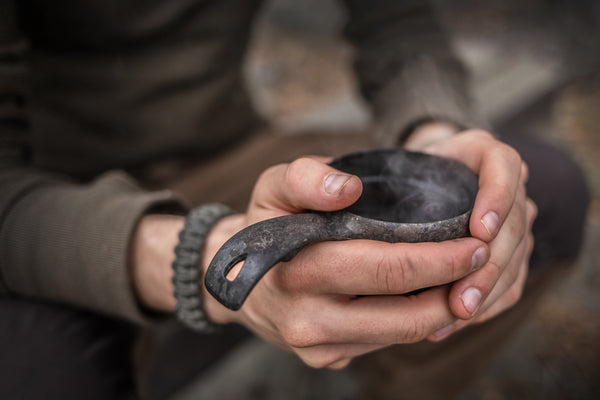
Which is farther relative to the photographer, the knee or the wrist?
the knee

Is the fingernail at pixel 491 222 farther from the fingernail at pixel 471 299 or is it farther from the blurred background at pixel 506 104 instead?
the blurred background at pixel 506 104

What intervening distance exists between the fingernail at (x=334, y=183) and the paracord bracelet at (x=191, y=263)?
385mm

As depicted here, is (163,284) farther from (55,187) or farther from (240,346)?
(240,346)

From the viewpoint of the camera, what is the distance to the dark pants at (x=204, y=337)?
38.9 inches

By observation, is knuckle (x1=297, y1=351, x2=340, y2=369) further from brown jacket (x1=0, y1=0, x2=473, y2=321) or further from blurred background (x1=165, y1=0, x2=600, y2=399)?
blurred background (x1=165, y1=0, x2=600, y2=399)

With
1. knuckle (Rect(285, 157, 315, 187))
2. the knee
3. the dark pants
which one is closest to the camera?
knuckle (Rect(285, 157, 315, 187))

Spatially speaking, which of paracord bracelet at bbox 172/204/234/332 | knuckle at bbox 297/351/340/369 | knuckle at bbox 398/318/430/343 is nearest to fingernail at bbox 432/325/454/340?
knuckle at bbox 398/318/430/343

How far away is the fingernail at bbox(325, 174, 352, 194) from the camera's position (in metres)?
0.69

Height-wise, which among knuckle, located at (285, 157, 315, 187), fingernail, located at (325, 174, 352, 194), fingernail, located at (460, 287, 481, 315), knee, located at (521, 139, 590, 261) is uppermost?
knuckle, located at (285, 157, 315, 187)

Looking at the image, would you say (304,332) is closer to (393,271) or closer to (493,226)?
(393,271)

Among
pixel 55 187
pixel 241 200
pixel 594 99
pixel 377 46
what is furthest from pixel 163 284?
pixel 594 99

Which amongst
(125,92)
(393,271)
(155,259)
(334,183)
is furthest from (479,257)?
(125,92)

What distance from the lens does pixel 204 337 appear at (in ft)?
5.12

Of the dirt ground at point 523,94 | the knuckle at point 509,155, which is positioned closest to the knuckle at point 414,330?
the knuckle at point 509,155
